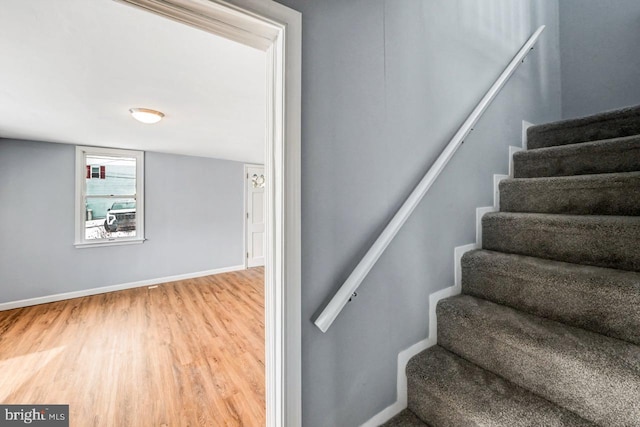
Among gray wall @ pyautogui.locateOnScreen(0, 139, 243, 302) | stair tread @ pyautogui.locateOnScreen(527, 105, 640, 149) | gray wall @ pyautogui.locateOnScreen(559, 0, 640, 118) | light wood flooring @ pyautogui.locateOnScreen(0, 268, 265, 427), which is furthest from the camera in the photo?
gray wall @ pyautogui.locateOnScreen(0, 139, 243, 302)

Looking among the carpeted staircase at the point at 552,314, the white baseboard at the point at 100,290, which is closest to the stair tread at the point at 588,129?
the carpeted staircase at the point at 552,314

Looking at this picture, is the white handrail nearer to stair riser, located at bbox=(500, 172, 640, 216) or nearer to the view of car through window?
stair riser, located at bbox=(500, 172, 640, 216)

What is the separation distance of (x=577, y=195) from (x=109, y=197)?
544 centimetres

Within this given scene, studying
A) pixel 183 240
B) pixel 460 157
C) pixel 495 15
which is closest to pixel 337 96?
pixel 460 157

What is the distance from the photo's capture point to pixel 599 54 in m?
2.06

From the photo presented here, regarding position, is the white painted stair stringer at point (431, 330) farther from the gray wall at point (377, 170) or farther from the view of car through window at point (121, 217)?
the view of car through window at point (121, 217)

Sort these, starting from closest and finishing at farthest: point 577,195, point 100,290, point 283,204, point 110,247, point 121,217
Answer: point 283,204 < point 577,195 < point 100,290 < point 110,247 < point 121,217

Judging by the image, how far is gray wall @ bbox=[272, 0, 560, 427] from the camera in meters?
0.92

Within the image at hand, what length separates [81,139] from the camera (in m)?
3.47

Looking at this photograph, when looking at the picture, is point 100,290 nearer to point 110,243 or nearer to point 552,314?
point 110,243

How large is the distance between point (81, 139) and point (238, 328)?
333 cm

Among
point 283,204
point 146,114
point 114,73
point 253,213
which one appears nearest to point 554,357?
point 283,204

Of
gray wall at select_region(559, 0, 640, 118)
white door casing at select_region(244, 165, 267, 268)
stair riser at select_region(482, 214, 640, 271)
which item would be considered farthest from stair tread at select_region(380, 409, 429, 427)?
white door casing at select_region(244, 165, 267, 268)

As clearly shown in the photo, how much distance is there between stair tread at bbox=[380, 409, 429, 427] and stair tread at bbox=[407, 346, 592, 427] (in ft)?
0.08
